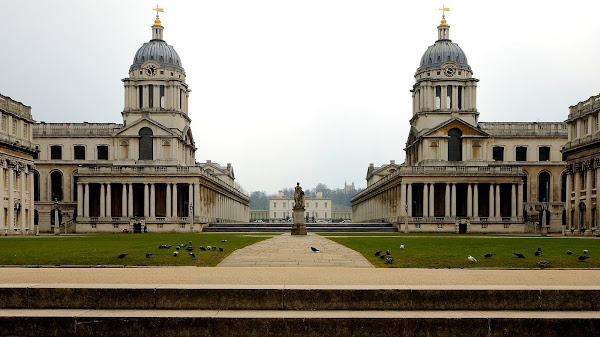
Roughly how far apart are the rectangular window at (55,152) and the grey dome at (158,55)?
19.1 m

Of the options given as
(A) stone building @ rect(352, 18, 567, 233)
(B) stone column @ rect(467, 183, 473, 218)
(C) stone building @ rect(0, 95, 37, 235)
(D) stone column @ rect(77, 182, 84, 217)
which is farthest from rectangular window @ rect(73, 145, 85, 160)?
(B) stone column @ rect(467, 183, 473, 218)

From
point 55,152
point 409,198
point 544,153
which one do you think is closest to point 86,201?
point 55,152

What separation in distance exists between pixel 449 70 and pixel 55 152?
70350 mm

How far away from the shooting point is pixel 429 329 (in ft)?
46.8

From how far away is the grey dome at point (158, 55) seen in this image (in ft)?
356

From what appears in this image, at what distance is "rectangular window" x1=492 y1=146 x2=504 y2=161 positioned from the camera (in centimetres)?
11094

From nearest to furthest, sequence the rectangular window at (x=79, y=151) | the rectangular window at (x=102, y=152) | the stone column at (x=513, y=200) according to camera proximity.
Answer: the stone column at (x=513, y=200), the rectangular window at (x=102, y=152), the rectangular window at (x=79, y=151)

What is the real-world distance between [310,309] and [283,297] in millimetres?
725

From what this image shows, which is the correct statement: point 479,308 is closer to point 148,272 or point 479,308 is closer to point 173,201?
point 148,272

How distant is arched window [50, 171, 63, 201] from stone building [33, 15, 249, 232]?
0.17 m

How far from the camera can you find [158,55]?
10894 centimetres

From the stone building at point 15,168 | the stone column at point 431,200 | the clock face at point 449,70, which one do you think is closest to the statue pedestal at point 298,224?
the stone building at point 15,168

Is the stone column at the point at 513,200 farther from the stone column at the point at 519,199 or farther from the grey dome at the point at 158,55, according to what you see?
the grey dome at the point at 158,55

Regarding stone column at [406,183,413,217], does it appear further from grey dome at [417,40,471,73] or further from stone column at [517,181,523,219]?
grey dome at [417,40,471,73]
